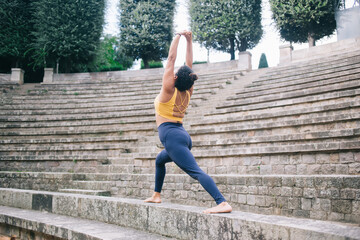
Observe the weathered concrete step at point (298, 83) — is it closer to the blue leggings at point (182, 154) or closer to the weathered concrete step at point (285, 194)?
the weathered concrete step at point (285, 194)

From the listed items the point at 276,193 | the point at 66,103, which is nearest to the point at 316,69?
the point at 276,193

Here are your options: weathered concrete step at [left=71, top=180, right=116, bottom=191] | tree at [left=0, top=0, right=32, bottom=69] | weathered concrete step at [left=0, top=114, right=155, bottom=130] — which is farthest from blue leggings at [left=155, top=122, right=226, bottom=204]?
tree at [left=0, top=0, right=32, bottom=69]

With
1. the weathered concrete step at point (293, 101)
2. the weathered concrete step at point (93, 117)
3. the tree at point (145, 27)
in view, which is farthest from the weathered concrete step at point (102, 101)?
the tree at point (145, 27)

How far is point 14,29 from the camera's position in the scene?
20.3 m

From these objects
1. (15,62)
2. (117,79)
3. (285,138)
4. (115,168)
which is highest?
(15,62)

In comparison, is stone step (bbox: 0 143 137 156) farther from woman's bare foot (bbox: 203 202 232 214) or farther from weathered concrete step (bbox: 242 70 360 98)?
woman's bare foot (bbox: 203 202 232 214)

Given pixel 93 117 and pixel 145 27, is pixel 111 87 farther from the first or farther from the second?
pixel 145 27

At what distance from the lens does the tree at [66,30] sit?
1933 centimetres

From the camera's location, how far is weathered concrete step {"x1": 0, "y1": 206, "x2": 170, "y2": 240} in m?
3.14

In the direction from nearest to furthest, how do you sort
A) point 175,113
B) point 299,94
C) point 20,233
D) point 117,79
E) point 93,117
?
point 175,113
point 20,233
point 299,94
point 93,117
point 117,79

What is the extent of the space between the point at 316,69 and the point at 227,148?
601 cm

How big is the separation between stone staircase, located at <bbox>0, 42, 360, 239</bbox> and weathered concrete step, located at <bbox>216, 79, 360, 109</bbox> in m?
0.03

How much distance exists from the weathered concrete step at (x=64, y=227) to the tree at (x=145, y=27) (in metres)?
17.5

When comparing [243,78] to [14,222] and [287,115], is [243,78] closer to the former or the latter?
[287,115]
